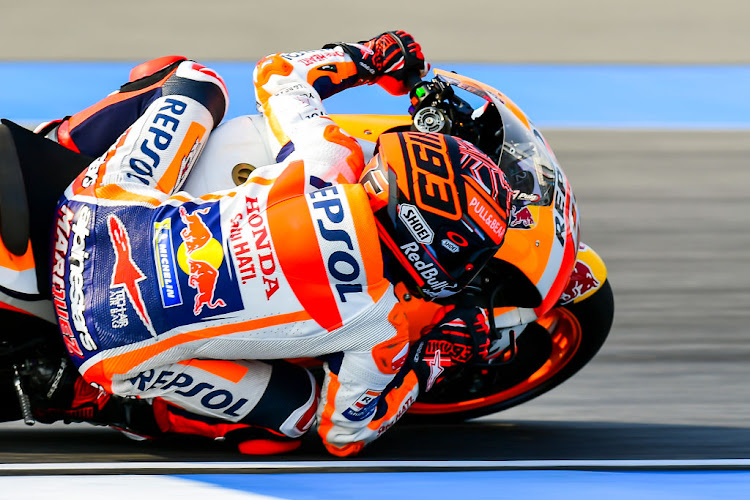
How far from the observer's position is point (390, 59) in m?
3.91

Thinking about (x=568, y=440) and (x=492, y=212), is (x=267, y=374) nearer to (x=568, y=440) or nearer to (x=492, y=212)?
(x=492, y=212)

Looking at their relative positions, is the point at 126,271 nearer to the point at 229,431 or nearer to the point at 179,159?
the point at 179,159

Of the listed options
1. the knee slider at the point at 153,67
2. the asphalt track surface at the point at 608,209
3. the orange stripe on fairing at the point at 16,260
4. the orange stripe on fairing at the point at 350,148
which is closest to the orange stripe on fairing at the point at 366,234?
the orange stripe on fairing at the point at 350,148

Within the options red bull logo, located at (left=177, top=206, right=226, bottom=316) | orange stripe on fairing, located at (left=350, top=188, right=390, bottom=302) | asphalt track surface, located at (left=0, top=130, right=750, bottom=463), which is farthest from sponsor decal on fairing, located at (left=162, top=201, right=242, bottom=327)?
asphalt track surface, located at (left=0, top=130, right=750, bottom=463)

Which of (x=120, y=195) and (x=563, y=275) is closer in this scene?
(x=120, y=195)

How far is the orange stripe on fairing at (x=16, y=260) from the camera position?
3.28 metres

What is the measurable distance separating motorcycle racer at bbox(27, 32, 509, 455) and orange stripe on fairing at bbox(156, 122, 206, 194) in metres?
0.02

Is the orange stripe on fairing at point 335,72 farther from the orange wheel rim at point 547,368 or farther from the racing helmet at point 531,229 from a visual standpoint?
the orange wheel rim at point 547,368

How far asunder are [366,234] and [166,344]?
0.68 m

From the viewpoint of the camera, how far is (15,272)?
331 cm

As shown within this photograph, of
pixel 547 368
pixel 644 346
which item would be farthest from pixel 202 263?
pixel 644 346

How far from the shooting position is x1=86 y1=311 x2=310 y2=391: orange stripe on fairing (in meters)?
3.20

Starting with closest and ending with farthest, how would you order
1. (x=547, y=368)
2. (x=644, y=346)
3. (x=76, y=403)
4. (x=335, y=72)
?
(x=76, y=403)
(x=335, y=72)
(x=547, y=368)
(x=644, y=346)

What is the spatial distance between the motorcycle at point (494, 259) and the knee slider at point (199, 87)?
9 cm
